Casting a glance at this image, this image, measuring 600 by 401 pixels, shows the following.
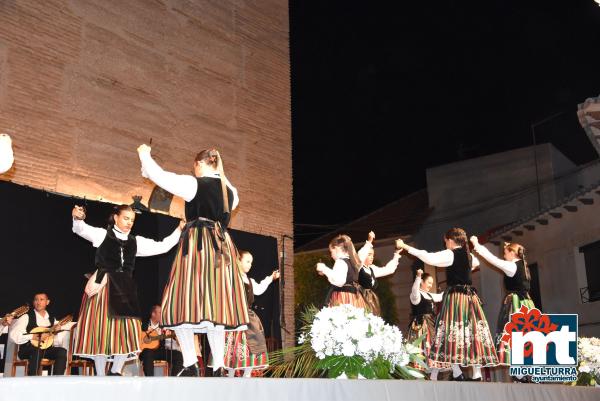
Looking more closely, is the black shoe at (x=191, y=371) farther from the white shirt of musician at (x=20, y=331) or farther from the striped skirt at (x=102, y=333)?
the white shirt of musician at (x=20, y=331)

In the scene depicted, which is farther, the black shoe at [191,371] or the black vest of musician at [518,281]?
the black vest of musician at [518,281]

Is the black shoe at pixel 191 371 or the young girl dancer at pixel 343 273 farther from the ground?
the young girl dancer at pixel 343 273

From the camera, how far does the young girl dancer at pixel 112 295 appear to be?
5320 mm

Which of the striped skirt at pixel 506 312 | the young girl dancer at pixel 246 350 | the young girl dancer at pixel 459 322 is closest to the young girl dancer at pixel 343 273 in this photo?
the young girl dancer at pixel 459 322

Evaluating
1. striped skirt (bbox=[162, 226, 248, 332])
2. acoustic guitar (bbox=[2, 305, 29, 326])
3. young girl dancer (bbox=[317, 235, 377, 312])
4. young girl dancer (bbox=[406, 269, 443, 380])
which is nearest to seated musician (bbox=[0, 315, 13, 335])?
acoustic guitar (bbox=[2, 305, 29, 326])

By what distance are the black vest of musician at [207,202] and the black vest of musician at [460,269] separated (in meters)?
2.92

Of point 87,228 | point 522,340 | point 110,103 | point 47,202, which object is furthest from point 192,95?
point 522,340

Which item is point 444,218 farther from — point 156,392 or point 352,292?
point 156,392

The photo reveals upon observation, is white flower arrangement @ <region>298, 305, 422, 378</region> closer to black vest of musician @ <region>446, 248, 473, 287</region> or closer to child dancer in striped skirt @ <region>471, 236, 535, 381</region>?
black vest of musician @ <region>446, 248, 473, 287</region>

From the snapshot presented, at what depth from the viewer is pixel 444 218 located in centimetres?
2311

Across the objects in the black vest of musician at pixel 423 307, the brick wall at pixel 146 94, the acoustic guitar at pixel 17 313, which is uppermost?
the brick wall at pixel 146 94

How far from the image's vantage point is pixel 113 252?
5.40 m

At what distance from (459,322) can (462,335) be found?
12 cm

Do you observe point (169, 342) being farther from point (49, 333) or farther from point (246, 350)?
point (246, 350)
